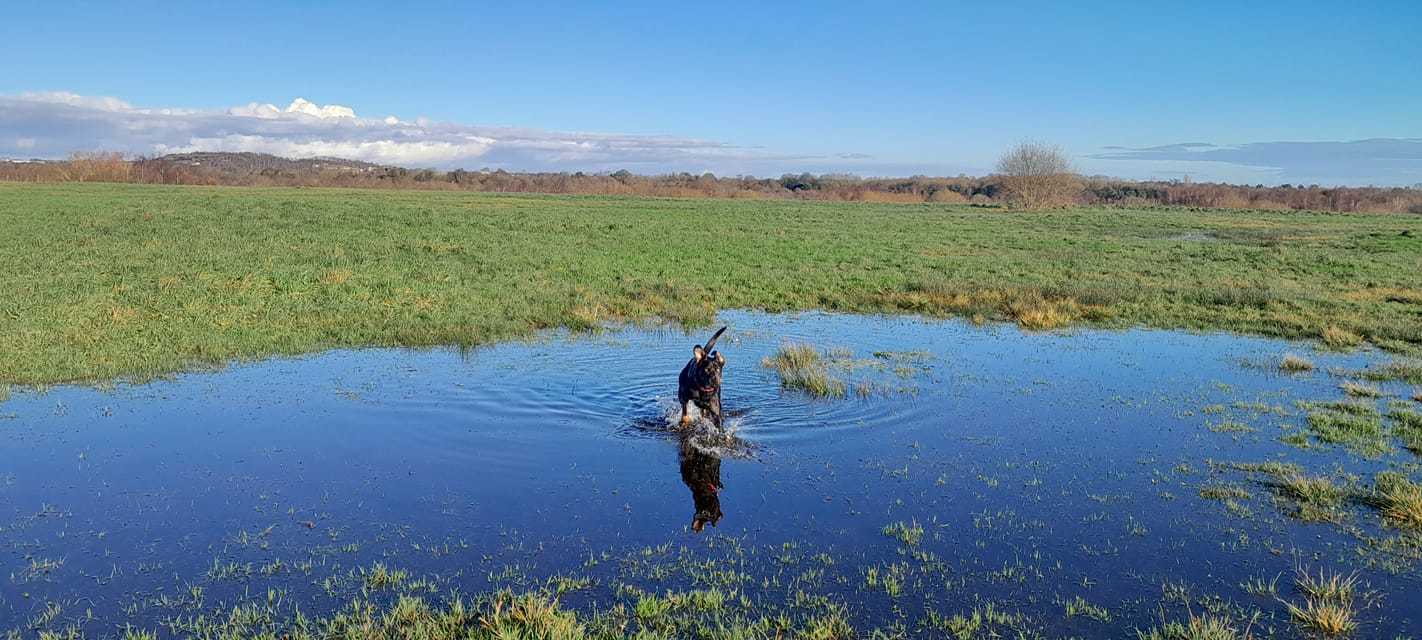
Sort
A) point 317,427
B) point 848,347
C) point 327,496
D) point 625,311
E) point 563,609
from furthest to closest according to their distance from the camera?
1. point 625,311
2. point 848,347
3. point 317,427
4. point 327,496
5. point 563,609

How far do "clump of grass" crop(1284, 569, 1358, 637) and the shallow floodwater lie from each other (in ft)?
0.49

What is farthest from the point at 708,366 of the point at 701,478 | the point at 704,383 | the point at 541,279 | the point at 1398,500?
the point at 541,279

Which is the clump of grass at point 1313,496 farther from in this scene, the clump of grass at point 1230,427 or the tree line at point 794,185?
the tree line at point 794,185

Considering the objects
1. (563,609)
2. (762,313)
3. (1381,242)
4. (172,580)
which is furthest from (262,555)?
(1381,242)

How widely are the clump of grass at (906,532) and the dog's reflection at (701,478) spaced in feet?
5.12

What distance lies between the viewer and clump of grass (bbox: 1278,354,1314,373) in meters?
15.4

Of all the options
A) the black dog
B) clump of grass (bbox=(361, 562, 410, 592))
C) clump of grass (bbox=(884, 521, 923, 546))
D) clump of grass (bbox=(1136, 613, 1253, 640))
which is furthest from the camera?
the black dog

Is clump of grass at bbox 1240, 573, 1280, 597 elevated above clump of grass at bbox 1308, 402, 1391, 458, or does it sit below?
below

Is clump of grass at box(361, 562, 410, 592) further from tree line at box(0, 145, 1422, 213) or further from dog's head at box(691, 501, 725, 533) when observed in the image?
tree line at box(0, 145, 1422, 213)

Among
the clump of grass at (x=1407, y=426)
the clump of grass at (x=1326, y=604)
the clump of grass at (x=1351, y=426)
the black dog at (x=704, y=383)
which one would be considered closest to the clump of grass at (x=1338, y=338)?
the clump of grass at (x=1407, y=426)

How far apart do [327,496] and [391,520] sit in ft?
3.42

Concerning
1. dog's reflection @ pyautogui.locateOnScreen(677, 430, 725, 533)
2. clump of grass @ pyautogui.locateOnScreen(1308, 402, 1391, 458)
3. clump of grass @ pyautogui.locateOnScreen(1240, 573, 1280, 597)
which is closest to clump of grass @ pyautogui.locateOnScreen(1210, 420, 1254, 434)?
clump of grass @ pyautogui.locateOnScreen(1308, 402, 1391, 458)

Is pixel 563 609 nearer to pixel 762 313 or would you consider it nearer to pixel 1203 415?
pixel 1203 415

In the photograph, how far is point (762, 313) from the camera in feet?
70.6
